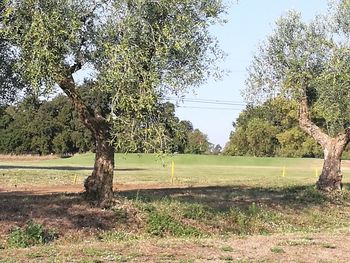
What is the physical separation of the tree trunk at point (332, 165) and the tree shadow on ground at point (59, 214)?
1357 centimetres

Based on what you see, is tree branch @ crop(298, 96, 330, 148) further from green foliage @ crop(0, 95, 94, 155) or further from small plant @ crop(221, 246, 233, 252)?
green foliage @ crop(0, 95, 94, 155)

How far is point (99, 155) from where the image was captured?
17562mm

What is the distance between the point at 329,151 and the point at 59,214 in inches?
601

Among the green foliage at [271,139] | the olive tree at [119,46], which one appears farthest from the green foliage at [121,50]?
the green foliage at [271,139]

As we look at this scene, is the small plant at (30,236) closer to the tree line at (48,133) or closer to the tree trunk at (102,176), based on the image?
the tree trunk at (102,176)

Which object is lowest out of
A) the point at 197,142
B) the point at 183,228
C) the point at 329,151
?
the point at 183,228

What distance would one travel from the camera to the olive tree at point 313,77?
977 inches

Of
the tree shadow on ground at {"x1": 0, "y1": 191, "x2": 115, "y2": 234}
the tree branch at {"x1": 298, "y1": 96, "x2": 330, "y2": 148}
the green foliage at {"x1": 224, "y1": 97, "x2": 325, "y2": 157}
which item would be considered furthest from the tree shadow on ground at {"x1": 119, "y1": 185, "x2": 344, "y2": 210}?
the green foliage at {"x1": 224, "y1": 97, "x2": 325, "y2": 157}

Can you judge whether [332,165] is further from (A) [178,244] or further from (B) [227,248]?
(B) [227,248]

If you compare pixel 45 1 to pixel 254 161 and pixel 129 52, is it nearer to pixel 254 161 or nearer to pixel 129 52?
pixel 129 52

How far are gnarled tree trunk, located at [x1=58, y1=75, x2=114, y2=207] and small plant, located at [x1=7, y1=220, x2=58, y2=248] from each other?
317 centimetres

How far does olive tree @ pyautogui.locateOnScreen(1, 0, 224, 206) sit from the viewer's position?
14492 millimetres

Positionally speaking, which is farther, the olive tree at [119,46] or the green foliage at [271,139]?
the green foliage at [271,139]

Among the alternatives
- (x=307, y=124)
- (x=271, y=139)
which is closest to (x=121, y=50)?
(x=307, y=124)
